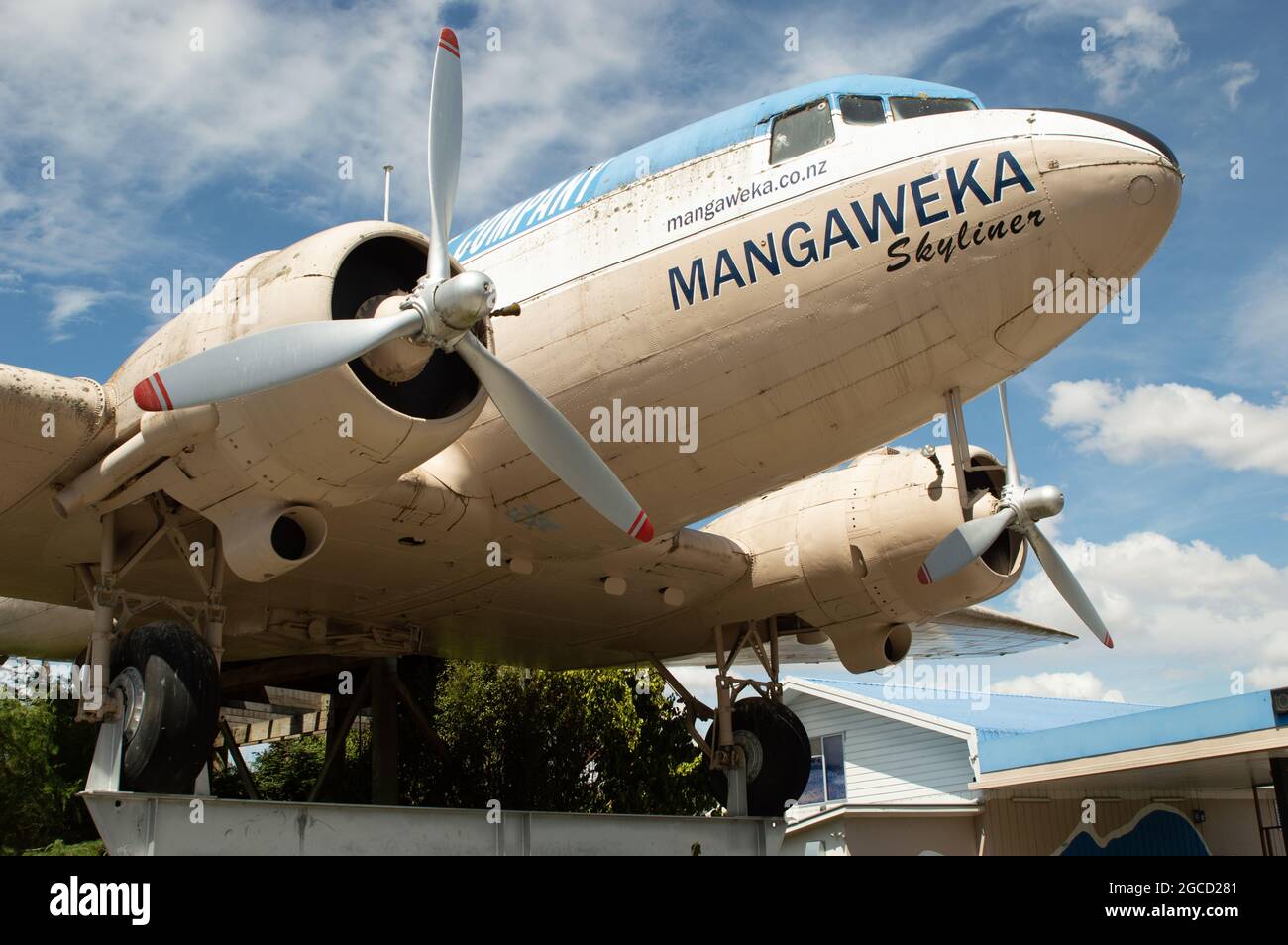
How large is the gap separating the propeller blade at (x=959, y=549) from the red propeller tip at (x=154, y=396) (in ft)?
19.6

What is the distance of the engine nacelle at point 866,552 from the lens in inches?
483

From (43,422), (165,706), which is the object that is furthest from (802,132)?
(165,706)

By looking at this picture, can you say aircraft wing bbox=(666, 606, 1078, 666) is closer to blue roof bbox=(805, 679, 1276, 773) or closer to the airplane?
blue roof bbox=(805, 679, 1276, 773)

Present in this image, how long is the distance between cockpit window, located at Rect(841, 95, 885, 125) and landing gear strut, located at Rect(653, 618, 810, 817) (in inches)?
265

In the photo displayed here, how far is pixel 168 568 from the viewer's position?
11.5m

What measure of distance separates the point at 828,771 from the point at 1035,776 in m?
6.85

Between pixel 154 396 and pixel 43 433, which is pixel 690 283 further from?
pixel 43 433

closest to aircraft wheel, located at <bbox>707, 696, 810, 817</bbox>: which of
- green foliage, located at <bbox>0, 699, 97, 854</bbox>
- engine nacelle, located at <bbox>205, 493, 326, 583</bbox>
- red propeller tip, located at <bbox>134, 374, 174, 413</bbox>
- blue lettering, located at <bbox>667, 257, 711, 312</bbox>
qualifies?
blue lettering, located at <bbox>667, 257, 711, 312</bbox>

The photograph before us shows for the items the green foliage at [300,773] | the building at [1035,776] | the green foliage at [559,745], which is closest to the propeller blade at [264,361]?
the building at [1035,776]

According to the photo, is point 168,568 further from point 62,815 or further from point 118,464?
point 62,815

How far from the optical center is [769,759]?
516 inches
